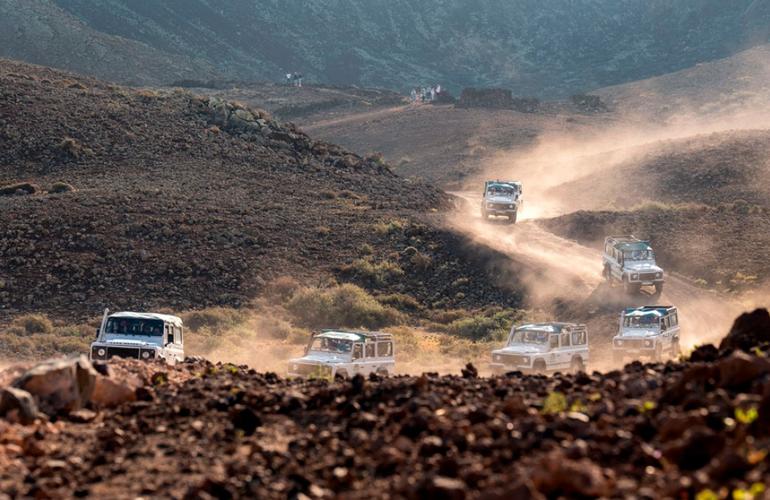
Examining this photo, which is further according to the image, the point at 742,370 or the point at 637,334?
the point at 637,334

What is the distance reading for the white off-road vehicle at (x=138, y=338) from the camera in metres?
28.1

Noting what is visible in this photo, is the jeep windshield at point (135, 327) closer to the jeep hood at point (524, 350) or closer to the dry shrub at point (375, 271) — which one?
the jeep hood at point (524, 350)

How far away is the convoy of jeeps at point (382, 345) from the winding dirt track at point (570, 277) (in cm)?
275

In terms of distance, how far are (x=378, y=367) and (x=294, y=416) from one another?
1435cm

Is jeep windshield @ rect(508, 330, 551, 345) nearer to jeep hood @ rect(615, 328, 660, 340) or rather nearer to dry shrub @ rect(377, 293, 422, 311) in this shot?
jeep hood @ rect(615, 328, 660, 340)

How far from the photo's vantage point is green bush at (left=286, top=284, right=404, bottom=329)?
46031mm

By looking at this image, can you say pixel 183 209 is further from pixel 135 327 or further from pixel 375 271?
pixel 135 327

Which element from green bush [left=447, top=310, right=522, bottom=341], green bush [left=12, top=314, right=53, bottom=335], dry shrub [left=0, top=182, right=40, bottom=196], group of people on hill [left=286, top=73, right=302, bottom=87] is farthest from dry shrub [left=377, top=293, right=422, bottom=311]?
group of people on hill [left=286, top=73, right=302, bottom=87]

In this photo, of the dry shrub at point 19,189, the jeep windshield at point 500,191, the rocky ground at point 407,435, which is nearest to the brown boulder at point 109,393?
the rocky ground at point 407,435

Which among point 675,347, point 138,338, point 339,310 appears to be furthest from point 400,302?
point 138,338

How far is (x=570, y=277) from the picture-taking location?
48438 mm

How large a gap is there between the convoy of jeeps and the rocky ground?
901 centimetres

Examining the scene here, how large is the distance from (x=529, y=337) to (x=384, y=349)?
162 inches

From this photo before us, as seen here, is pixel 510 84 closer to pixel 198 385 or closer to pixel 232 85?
pixel 232 85
